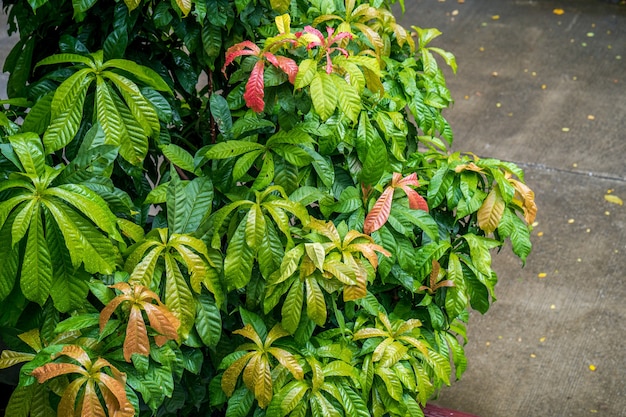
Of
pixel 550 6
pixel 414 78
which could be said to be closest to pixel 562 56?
pixel 550 6

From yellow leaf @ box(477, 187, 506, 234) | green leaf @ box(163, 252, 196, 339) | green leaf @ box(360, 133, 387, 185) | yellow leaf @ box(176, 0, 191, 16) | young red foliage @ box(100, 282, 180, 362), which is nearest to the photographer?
young red foliage @ box(100, 282, 180, 362)

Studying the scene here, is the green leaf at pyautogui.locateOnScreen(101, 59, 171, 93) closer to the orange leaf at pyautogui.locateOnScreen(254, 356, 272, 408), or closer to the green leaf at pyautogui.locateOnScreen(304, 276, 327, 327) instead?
the green leaf at pyautogui.locateOnScreen(304, 276, 327, 327)

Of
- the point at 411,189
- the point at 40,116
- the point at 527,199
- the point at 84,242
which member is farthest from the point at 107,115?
the point at 527,199

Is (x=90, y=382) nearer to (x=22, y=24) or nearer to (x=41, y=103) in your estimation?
(x=41, y=103)

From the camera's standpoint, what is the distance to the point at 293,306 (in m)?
2.44

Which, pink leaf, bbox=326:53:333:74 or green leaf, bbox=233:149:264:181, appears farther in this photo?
green leaf, bbox=233:149:264:181

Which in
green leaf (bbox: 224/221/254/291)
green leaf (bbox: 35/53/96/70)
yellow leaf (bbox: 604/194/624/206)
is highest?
green leaf (bbox: 35/53/96/70)

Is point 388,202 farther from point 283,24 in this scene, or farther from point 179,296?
point 179,296

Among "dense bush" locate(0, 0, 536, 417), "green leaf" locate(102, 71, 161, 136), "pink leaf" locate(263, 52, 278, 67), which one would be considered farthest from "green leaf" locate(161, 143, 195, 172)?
"pink leaf" locate(263, 52, 278, 67)

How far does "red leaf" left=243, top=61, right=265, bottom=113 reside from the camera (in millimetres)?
2430

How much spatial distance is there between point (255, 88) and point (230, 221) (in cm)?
39

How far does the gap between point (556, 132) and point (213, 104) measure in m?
4.50

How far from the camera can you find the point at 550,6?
344 inches

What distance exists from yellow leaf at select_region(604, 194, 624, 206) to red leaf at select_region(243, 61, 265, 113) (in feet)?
13.3
